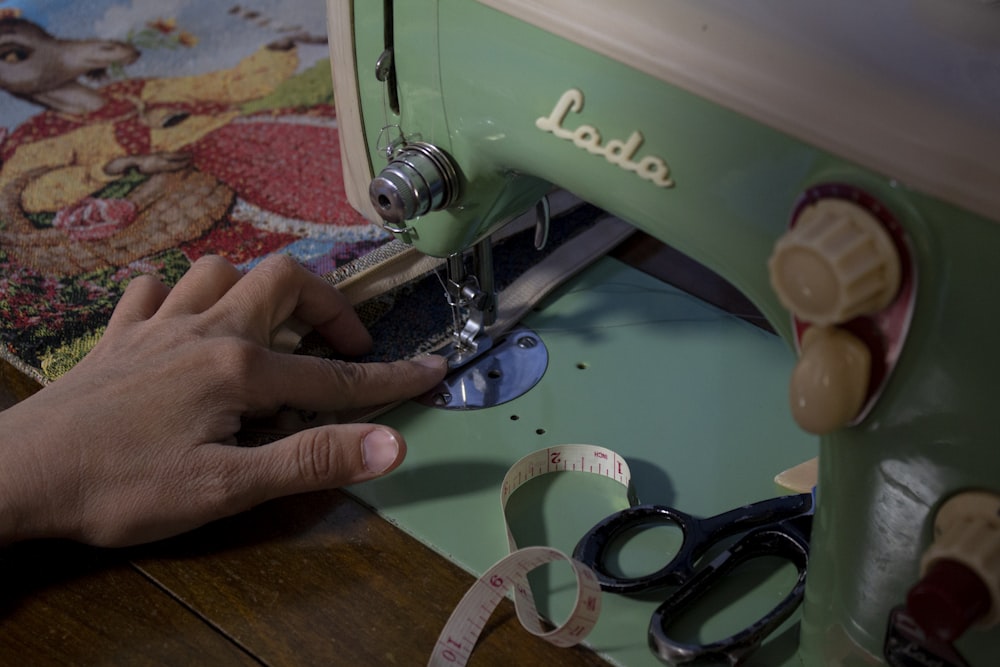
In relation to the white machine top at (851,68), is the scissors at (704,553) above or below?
below

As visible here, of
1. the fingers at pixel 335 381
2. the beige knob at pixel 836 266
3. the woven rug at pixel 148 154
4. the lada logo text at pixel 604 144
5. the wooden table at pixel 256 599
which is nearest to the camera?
the beige knob at pixel 836 266

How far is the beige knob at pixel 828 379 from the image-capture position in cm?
49

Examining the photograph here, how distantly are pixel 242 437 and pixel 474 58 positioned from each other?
36 cm

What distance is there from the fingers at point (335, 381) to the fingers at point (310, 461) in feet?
0.18

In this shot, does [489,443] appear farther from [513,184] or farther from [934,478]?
[934,478]

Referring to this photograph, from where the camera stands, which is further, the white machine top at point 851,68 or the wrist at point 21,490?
the wrist at point 21,490

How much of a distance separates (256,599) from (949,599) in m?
0.45

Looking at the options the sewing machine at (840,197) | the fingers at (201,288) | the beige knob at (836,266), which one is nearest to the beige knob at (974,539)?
the sewing machine at (840,197)

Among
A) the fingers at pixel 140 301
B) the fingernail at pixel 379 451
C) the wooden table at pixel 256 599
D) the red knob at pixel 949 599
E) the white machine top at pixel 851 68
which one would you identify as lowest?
the wooden table at pixel 256 599

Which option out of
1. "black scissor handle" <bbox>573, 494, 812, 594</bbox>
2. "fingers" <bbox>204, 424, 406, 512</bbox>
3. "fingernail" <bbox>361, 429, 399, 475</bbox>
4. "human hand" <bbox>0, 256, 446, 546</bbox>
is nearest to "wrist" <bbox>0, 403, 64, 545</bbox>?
"human hand" <bbox>0, 256, 446, 546</bbox>

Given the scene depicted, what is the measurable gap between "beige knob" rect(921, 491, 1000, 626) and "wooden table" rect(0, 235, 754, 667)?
0.25 meters

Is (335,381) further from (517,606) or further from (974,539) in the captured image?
A: (974,539)

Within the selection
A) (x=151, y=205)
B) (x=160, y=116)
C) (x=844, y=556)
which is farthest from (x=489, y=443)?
(x=160, y=116)

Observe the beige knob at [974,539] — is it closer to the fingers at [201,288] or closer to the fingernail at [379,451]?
the fingernail at [379,451]
